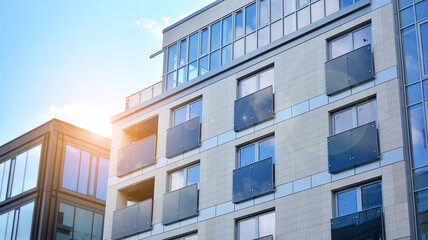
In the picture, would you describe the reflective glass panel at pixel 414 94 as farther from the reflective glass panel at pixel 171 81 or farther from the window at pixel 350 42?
the reflective glass panel at pixel 171 81

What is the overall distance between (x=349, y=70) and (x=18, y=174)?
87.8 feet

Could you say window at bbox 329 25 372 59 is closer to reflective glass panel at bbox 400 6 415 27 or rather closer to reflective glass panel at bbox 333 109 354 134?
reflective glass panel at bbox 400 6 415 27

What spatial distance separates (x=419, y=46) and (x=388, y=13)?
233 cm

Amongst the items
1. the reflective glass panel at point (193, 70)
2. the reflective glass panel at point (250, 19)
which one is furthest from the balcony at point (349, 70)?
the reflective glass panel at point (193, 70)

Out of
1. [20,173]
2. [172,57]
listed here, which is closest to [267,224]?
[172,57]

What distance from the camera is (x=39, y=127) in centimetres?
4834

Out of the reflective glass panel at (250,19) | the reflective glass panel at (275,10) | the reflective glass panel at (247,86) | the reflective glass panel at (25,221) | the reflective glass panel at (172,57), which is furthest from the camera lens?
the reflective glass panel at (25,221)

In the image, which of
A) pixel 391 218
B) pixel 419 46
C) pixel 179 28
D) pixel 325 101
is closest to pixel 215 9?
pixel 179 28

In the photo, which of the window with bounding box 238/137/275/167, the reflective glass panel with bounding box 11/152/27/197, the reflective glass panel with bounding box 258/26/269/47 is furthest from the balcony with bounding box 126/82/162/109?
the reflective glass panel with bounding box 11/152/27/197

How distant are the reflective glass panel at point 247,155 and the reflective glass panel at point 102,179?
63.0 ft

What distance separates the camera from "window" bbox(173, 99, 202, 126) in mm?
36219

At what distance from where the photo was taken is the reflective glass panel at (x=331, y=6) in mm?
31766

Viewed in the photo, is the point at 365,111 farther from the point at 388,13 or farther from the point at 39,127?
the point at 39,127

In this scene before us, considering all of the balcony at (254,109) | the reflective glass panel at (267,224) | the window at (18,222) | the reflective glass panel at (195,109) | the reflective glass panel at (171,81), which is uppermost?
the reflective glass panel at (171,81)
